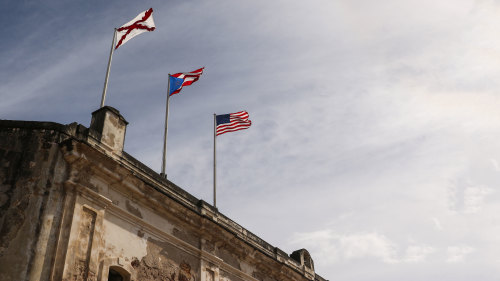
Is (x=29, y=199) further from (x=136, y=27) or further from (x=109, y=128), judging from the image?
(x=136, y=27)

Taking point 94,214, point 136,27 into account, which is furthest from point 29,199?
point 136,27

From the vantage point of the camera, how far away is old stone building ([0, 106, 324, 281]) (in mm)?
11164

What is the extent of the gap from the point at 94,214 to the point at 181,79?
24.0ft

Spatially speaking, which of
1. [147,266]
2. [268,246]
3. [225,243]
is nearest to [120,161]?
[147,266]

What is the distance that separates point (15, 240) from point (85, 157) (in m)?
2.28

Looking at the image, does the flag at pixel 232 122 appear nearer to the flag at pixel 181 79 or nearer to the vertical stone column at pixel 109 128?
the flag at pixel 181 79

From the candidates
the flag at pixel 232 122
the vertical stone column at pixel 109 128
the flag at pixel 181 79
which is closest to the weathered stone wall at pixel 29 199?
the vertical stone column at pixel 109 128

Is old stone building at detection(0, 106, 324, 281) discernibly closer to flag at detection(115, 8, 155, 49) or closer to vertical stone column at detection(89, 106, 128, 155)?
vertical stone column at detection(89, 106, 128, 155)

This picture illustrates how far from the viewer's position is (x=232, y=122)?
1975 cm

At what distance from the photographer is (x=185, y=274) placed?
47.0 ft

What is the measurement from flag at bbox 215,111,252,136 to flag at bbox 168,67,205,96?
64.9 inches

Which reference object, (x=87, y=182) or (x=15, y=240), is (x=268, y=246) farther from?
(x=15, y=240)

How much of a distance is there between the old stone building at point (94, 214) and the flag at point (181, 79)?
4306 millimetres

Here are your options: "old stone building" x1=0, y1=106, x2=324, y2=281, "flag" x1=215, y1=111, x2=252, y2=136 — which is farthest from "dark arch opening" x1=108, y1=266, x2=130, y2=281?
"flag" x1=215, y1=111, x2=252, y2=136
